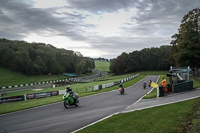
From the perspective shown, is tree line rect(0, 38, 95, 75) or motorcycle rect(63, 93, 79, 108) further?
tree line rect(0, 38, 95, 75)

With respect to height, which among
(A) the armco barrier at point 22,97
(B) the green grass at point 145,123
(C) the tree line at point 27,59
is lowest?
(A) the armco barrier at point 22,97

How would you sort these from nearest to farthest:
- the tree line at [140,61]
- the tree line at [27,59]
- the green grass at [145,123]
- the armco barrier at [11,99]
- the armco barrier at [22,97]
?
the green grass at [145,123]
the armco barrier at [11,99]
the armco barrier at [22,97]
the tree line at [27,59]
the tree line at [140,61]

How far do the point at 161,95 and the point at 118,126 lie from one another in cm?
996

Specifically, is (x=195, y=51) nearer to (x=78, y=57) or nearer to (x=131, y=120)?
(x=131, y=120)

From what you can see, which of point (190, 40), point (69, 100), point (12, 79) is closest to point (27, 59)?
point (12, 79)

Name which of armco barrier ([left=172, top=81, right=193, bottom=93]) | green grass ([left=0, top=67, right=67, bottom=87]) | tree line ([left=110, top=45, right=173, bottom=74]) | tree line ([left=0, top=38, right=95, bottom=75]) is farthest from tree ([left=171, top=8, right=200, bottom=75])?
tree line ([left=110, top=45, right=173, bottom=74])

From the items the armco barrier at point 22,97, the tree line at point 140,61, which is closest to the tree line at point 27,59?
the tree line at point 140,61

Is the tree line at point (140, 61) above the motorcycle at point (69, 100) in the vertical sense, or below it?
above

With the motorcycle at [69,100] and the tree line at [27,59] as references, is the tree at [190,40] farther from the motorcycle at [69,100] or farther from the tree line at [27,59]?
the tree line at [27,59]

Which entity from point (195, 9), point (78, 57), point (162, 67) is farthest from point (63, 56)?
point (195, 9)

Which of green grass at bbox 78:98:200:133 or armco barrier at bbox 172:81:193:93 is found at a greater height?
armco barrier at bbox 172:81:193:93

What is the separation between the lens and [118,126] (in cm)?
841

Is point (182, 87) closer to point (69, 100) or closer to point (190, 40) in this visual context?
point (69, 100)

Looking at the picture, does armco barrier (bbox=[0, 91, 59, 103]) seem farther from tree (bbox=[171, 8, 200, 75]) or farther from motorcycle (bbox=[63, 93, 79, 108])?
tree (bbox=[171, 8, 200, 75])
